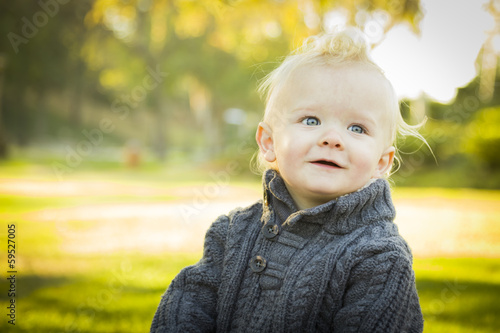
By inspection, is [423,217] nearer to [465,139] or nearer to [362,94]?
[362,94]

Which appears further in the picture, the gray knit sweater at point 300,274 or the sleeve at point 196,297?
the sleeve at point 196,297

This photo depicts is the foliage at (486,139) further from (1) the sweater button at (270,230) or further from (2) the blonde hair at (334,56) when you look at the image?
(1) the sweater button at (270,230)

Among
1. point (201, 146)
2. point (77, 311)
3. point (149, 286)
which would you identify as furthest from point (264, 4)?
point (201, 146)

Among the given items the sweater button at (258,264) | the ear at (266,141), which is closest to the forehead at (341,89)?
the ear at (266,141)

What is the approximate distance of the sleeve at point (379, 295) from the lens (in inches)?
47.7

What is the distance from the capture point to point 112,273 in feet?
11.3

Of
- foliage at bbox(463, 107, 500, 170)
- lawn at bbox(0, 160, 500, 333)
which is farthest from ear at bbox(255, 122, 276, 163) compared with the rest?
foliage at bbox(463, 107, 500, 170)

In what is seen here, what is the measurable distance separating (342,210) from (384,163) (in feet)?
0.97

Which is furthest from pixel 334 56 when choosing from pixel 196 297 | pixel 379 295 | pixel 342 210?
pixel 196 297

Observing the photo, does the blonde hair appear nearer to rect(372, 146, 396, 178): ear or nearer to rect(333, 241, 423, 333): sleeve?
rect(372, 146, 396, 178): ear

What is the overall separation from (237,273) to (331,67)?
2.24 ft

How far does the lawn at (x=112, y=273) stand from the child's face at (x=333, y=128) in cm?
135

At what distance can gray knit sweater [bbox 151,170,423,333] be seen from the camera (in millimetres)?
1252

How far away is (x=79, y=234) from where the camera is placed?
4812mm
